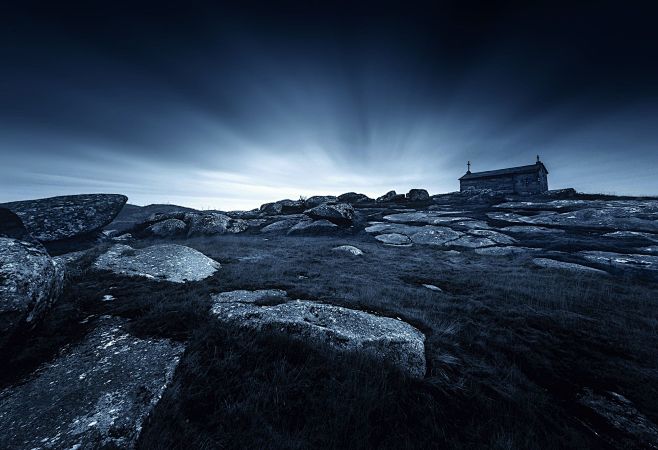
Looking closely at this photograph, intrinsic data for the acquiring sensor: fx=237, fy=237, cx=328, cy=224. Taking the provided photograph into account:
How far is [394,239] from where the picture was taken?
67.8 feet

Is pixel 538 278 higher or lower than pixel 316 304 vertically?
lower

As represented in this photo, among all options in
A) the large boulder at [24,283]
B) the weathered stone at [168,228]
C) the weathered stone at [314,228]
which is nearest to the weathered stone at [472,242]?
the weathered stone at [314,228]

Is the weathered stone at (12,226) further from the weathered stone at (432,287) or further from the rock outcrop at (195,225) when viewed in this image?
the weathered stone at (432,287)

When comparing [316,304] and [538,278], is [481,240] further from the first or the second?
A: [316,304]

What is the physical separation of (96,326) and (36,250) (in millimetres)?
2226

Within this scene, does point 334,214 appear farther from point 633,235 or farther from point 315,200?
point 633,235

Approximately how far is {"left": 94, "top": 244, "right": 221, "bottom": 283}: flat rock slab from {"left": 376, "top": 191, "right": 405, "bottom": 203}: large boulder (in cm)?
4193

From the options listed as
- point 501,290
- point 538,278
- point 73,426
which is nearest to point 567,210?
point 538,278

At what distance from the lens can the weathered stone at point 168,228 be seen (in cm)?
2389

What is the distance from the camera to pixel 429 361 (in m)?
4.41

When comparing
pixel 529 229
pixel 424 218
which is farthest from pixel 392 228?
pixel 529 229

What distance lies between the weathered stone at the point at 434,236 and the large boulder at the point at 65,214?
23820mm

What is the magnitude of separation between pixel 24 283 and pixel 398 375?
22.0ft

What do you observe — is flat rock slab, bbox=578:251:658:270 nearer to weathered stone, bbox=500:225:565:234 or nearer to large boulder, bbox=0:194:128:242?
weathered stone, bbox=500:225:565:234
